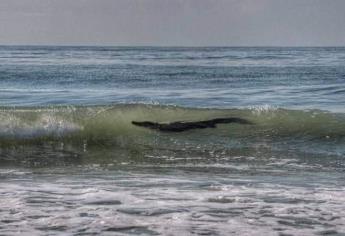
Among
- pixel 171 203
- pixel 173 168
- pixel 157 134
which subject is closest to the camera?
pixel 171 203

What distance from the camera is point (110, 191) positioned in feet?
26.1

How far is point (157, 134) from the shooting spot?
14.4 meters

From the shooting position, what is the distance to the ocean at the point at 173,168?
21.2 ft

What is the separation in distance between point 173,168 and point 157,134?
413 cm

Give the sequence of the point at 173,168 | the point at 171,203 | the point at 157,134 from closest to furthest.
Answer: the point at 171,203 < the point at 173,168 < the point at 157,134

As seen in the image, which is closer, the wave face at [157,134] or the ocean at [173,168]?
the ocean at [173,168]

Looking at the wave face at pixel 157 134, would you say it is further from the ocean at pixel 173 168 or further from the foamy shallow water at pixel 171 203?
the foamy shallow water at pixel 171 203

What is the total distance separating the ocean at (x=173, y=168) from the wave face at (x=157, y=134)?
25 millimetres

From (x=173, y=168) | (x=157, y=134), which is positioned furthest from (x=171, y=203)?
(x=157, y=134)

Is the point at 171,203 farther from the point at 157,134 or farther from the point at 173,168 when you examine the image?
the point at 157,134

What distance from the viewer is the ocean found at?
647 cm

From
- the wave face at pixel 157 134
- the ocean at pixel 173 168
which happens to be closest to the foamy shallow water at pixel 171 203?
the ocean at pixel 173 168

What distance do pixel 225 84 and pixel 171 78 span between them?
5.02 metres

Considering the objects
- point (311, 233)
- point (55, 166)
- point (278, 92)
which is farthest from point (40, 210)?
point (278, 92)
